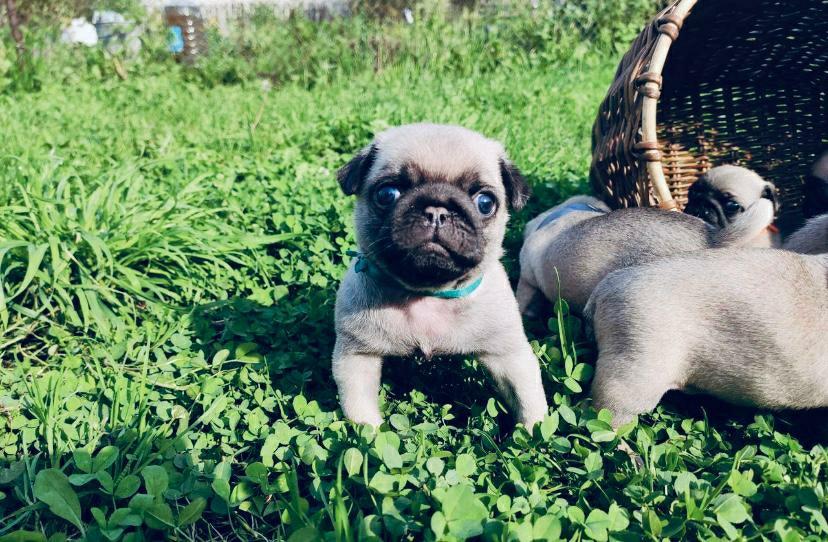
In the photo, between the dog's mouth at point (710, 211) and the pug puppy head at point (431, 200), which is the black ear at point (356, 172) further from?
the dog's mouth at point (710, 211)

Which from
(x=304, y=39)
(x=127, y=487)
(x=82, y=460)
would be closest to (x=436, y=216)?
(x=127, y=487)

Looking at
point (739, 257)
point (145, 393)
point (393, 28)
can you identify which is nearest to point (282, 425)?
point (145, 393)

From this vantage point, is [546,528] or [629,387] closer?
[546,528]

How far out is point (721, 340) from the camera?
95.5 inches

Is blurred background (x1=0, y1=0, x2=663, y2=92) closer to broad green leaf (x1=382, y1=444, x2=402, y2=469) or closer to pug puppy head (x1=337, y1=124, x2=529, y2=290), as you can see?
pug puppy head (x1=337, y1=124, x2=529, y2=290)

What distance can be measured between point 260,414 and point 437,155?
3.99 feet

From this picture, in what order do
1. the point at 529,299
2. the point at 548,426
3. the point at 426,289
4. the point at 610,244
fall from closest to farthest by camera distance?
the point at 548,426, the point at 426,289, the point at 610,244, the point at 529,299

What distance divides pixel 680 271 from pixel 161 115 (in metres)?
5.65

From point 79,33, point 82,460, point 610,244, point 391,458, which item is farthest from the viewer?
point 79,33

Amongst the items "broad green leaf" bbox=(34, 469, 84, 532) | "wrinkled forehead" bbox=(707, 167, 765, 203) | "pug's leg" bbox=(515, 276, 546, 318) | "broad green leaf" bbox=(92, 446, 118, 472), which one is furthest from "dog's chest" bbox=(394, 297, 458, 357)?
"wrinkled forehead" bbox=(707, 167, 765, 203)

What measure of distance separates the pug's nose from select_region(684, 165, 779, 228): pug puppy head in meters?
2.38

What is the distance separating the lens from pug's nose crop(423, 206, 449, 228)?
219 cm

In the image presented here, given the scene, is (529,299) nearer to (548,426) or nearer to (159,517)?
(548,426)

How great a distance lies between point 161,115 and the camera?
21.8 feet
